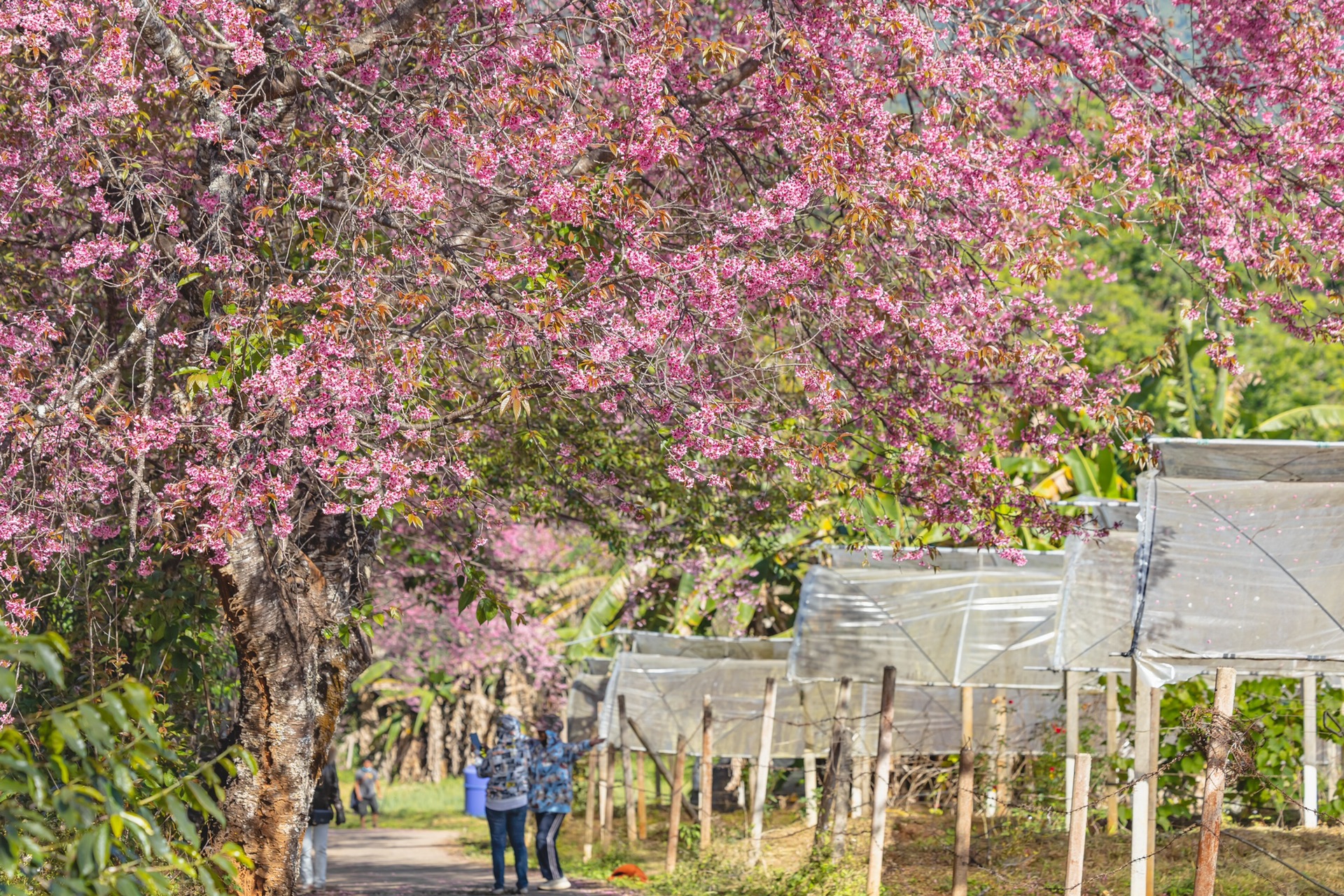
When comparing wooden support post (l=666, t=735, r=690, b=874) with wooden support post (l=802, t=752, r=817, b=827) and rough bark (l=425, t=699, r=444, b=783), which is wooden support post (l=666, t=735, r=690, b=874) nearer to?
wooden support post (l=802, t=752, r=817, b=827)

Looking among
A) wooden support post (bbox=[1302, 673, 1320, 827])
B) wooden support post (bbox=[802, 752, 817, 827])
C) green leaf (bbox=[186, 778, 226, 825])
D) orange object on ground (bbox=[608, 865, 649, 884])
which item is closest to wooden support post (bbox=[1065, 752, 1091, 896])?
wooden support post (bbox=[1302, 673, 1320, 827])

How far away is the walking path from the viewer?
13.4 metres

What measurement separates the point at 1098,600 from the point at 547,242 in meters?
6.70

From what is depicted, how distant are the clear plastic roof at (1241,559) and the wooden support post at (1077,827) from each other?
0.70 meters

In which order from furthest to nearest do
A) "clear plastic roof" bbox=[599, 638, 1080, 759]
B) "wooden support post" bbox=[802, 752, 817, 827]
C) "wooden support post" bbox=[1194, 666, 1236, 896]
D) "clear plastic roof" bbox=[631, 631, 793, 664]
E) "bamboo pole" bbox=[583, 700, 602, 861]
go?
1. "clear plastic roof" bbox=[631, 631, 793, 664]
2. "clear plastic roof" bbox=[599, 638, 1080, 759]
3. "wooden support post" bbox=[802, 752, 817, 827]
4. "bamboo pole" bbox=[583, 700, 602, 861]
5. "wooden support post" bbox=[1194, 666, 1236, 896]

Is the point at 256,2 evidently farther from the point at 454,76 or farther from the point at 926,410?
the point at 926,410

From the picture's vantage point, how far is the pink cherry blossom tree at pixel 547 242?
7094 millimetres

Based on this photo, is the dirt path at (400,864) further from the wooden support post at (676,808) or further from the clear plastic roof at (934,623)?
the clear plastic roof at (934,623)

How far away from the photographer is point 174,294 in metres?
7.54

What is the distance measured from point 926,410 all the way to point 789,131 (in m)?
2.27

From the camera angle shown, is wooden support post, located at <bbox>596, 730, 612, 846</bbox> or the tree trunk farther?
wooden support post, located at <bbox>596, 730, 612, 846</bbox>

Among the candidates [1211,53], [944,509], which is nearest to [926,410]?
[944,509]

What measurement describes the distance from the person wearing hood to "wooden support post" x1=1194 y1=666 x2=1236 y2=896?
7094 millimetres

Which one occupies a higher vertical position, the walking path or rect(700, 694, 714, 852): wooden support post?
rect(700, 694, 714, 852): wooden support post
